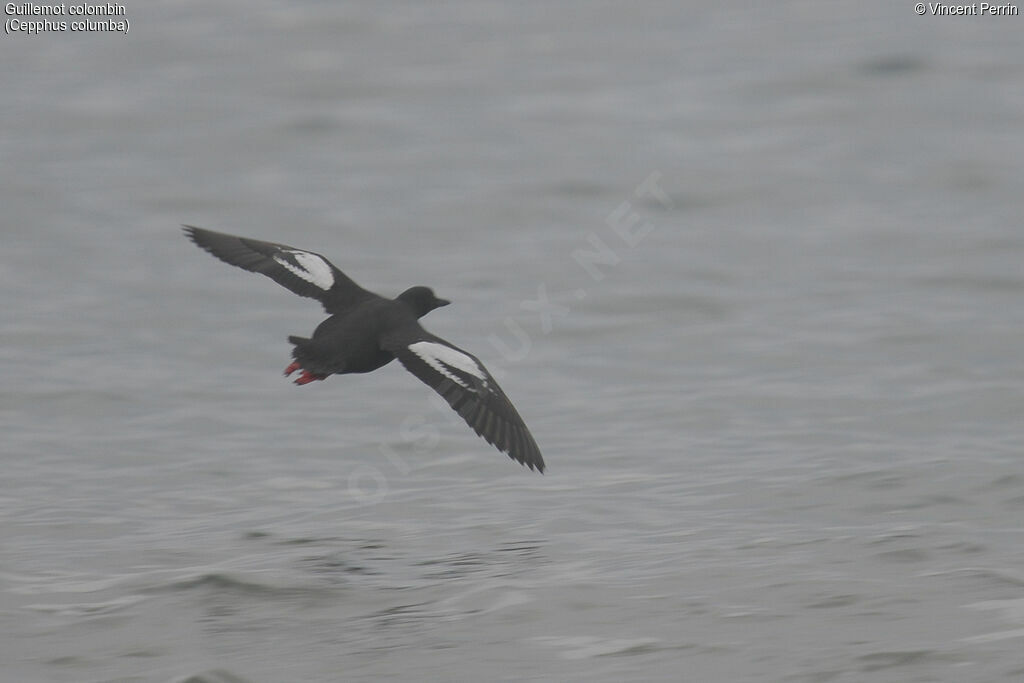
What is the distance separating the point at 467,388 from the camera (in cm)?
888

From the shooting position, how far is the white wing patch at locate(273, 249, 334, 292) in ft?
31.9

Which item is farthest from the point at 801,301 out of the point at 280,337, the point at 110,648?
the point at 110,648

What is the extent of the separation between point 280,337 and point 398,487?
4351 mm

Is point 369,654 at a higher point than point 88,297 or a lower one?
lower

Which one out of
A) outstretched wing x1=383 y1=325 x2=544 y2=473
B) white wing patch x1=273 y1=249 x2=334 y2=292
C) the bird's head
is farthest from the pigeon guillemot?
white wing patch x1=273 y1=249 x2=334 y2=292

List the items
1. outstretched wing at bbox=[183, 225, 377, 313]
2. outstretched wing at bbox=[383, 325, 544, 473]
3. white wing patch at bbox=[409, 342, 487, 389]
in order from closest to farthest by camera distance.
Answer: outstretched wing at bbox=[383, 325, 544, 473]
white wing patch at bbox=[409, 342, 487, 389]
outstretched wing at bbox=[183, 225, 377, 313]

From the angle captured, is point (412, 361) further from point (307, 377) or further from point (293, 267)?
point (293, 267)

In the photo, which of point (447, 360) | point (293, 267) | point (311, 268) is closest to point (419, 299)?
point (311, 268)

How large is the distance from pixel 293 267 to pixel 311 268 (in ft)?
0.40

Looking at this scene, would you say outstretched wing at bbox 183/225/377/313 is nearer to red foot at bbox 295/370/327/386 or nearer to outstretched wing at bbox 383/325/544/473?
red foot at bbox 295/370/327/386

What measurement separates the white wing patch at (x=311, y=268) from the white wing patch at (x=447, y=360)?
107 cm

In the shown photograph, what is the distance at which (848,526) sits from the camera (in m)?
9.38

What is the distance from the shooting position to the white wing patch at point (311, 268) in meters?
9.73

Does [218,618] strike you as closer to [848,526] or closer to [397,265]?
[848,526]
